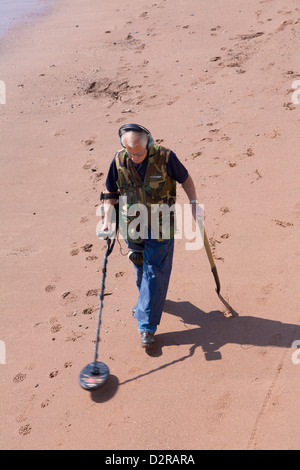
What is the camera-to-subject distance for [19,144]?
25.8 ft

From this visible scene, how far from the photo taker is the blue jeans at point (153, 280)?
4.15 metres

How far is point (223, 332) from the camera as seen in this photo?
438 centimetres

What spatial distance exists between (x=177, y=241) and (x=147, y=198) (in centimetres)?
146

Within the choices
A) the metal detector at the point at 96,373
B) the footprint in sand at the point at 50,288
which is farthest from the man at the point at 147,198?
the footprint in sand at the point at 50,288

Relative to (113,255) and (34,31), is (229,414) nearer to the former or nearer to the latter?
(113,255)

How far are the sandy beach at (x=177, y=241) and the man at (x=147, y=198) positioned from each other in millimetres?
368

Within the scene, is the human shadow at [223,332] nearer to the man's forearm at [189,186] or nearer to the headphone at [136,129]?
the man's forearm at [189,186]

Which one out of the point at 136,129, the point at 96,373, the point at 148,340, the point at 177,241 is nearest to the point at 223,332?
the point at 148,340

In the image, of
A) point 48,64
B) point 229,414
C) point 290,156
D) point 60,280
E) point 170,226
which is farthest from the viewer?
point 48,64

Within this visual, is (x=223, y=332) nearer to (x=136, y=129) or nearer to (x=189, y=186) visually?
(x=189, y=186)

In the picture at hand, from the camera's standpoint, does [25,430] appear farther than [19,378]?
No

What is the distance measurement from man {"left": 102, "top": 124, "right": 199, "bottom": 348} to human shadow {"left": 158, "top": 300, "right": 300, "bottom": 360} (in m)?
0.30

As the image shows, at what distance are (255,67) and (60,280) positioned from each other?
4.60 metres
